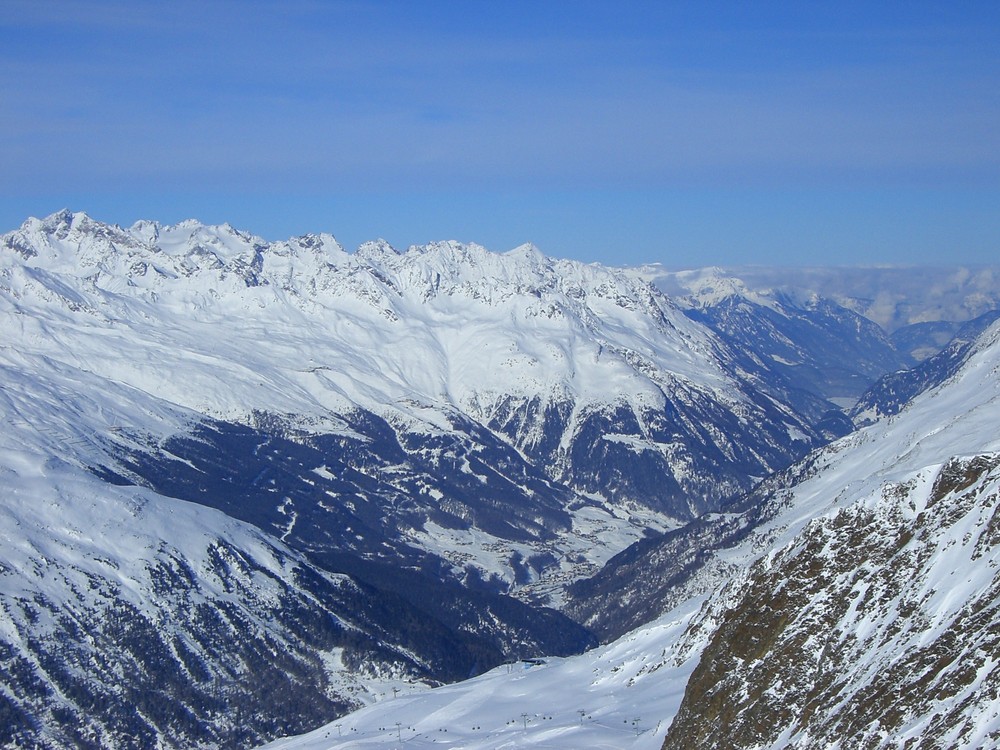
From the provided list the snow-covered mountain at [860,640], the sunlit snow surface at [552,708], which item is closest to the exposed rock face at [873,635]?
the snow-covered mountain at [860,640]

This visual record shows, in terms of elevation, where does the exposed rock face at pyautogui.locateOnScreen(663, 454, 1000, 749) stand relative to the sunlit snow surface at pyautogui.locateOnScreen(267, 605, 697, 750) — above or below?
above

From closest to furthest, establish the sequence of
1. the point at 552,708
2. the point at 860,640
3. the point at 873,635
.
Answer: the point at 873,635
the point at 860,640
the point at 552,708

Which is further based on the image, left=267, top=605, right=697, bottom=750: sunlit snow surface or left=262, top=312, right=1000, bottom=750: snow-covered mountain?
left=267, top=605, right=697, bottom=750: sunlit snow surface

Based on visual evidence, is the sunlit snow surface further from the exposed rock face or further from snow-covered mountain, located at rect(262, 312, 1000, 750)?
the exposed rock face

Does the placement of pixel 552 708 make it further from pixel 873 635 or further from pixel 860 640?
pixel 873 635

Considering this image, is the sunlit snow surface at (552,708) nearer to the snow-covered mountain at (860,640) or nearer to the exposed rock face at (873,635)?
the snow-covered mountain at (860,640)

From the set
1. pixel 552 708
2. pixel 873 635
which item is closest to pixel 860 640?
pixel 873 635

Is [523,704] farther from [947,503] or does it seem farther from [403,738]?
[947,503]

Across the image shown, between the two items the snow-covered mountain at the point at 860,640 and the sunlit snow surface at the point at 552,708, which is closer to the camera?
the snow-covered mountain at the point at 860,640

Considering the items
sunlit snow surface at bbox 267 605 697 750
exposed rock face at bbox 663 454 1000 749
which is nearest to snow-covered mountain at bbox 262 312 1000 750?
exposed rock face at bbox 663 454 1000 749

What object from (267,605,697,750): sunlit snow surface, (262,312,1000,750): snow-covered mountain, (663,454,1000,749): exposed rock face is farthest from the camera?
(267,605,697,750): sunlit snow surface

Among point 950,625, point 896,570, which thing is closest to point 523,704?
point 896,570
